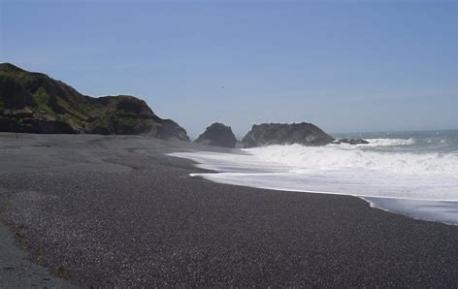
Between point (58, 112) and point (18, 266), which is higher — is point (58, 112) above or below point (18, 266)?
above

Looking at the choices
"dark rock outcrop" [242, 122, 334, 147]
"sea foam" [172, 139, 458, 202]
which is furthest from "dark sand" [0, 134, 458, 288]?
"dark rock outcrop" [242, 122, 334, 147]

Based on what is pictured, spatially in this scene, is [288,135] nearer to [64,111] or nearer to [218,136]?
[218,136]

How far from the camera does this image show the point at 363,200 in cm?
1491

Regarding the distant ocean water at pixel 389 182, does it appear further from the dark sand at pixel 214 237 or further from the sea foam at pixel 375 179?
the dark sand at pixel 214 237

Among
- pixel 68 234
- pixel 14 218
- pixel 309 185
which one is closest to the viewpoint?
pixel 68 234

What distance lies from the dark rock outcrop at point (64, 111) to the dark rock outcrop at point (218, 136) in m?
3.12

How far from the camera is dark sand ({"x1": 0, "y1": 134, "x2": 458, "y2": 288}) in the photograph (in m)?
7.60

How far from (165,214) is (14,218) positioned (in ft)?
9.83

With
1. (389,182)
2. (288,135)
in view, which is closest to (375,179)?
(389,182)

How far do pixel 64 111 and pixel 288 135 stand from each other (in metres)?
28.3

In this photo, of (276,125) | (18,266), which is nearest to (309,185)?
(18,266)

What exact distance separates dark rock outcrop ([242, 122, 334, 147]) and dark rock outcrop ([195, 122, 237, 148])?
17.6ft

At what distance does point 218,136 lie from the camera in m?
63.2

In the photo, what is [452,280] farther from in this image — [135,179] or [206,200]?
[135,179]
